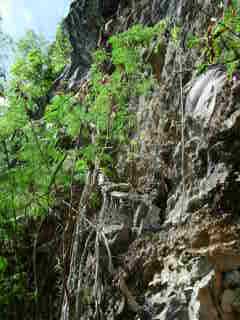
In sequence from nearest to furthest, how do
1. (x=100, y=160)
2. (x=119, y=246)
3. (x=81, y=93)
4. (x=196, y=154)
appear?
1. (x=196, y=154)
2. (x=119, y=246)
3. (x=100, y=160)
4. (x=81, y=93)

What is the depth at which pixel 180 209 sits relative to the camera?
2.25 metres

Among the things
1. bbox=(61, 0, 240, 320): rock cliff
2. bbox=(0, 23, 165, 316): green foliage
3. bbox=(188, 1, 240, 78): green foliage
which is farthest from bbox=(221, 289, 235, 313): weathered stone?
bbox=(0, 23, 165, 316): green foliage

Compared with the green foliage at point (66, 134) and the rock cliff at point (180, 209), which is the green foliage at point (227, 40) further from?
the green foliage at point (66, 134)

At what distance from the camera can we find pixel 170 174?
8.43ft

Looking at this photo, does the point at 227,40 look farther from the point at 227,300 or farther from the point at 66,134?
the point at 66,134

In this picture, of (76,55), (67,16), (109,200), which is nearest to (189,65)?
(109,200)

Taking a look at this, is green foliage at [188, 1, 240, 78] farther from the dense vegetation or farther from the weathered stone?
the weathered stone

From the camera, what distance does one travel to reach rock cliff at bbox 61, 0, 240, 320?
6.08 ft

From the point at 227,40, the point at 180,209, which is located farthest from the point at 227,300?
the point at 227,40

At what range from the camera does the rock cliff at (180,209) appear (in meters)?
1.85

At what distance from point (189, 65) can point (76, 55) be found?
3657 mm

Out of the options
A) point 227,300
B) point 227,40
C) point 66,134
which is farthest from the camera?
point 66,134

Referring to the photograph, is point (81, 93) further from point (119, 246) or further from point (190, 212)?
point (190, 212)

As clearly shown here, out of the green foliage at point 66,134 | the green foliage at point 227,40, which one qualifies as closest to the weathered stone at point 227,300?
the green foliage at point 227,40
